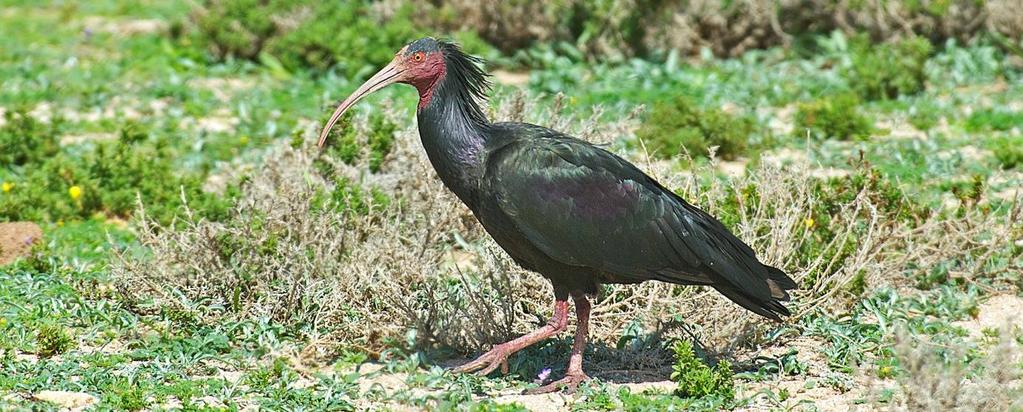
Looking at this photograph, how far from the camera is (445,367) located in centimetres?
633

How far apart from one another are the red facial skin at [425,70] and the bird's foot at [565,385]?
136 centimetres

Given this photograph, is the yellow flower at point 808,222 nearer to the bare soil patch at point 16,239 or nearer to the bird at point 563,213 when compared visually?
the bird at point 563,213

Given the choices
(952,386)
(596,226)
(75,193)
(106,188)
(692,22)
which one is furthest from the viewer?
(692,22)

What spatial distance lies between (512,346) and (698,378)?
849 mm

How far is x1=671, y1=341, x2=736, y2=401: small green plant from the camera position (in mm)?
5723

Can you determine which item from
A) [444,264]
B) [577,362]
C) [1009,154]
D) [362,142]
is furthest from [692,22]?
[577,362]

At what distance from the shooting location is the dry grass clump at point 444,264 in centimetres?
645

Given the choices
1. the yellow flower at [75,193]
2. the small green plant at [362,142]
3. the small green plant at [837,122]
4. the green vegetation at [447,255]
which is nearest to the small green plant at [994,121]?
the green vegetation at [447,255]

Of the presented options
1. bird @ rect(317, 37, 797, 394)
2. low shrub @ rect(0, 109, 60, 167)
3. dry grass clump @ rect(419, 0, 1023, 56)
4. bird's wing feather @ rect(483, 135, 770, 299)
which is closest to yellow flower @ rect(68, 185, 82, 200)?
low shrub @ rect(0, 109, 60, 167)

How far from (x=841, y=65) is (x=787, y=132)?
1.86 m

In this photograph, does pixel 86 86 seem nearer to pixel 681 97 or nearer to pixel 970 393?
pixel 681 97

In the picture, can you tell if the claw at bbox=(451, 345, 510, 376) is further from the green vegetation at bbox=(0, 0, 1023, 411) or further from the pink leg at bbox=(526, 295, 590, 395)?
the pink leg at bbox=(526, 295, 590, 395)

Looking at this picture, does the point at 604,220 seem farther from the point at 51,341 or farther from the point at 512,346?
the point at 51,341

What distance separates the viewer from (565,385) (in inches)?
234
